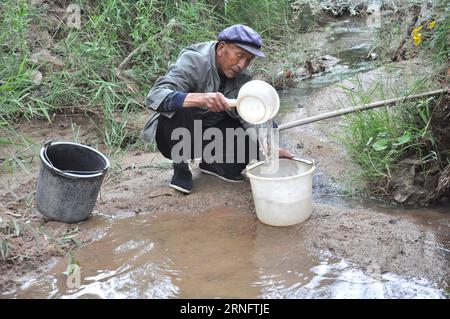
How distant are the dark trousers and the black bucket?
0.47 meters

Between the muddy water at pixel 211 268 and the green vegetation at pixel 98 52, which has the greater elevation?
the green vegetation at pixel 98 52

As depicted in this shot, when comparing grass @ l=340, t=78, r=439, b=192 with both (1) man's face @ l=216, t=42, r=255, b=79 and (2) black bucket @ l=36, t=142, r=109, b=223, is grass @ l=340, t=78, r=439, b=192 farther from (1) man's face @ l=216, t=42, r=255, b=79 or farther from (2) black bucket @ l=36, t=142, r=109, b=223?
(2) black bucket @ l=36, t=142, r=109, b=223

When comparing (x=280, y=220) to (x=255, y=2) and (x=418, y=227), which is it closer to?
(x=418, y=227)

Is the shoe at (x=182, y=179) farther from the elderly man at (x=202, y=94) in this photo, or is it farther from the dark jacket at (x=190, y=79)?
the dark jacket at (x=190, y=79)

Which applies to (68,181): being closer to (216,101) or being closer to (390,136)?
(216,101)

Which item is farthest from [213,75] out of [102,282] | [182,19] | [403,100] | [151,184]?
[182,19]

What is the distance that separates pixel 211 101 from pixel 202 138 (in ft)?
2.26

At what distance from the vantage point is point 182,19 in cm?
572

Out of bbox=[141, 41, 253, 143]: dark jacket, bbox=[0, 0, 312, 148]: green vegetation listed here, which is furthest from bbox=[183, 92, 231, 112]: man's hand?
bbox=[0, 0, 312, 148]: green vegetation

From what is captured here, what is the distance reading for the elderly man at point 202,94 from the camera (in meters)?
3.38

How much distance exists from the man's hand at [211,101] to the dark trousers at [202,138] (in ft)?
0.83

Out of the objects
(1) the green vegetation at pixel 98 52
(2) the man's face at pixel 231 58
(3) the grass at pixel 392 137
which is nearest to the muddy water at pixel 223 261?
(3) the grass at pixel 392 137

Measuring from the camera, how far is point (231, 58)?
350 cm

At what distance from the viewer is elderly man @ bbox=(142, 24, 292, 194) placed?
3377 millimetres
